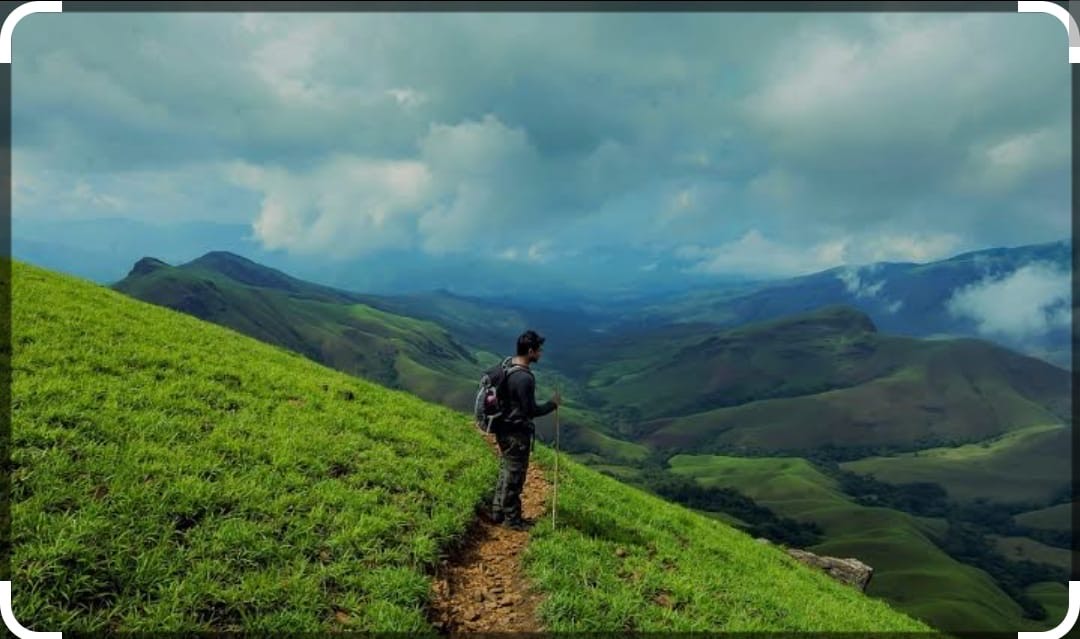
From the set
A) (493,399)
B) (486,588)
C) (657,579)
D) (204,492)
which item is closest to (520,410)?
(493,399)

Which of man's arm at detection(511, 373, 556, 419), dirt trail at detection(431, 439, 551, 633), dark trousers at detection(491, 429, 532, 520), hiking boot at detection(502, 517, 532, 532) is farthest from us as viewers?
hiking boot at detection(502, 517, 532, 532)

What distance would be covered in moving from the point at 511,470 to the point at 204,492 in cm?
645

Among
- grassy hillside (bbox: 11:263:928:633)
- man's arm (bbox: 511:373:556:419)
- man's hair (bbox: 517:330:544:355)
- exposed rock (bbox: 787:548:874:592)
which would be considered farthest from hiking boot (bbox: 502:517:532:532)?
exposed rock (bbox: 787:548:874:592)

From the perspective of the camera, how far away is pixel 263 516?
1218cm

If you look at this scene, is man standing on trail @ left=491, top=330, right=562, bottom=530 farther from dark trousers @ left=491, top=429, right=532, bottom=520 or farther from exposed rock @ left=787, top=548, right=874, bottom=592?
exposed rock @ left=787, top=548, right=874, bottom=592

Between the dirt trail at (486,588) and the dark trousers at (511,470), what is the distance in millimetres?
460

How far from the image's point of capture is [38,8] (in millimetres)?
8750

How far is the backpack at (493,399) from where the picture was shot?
14.4 meters

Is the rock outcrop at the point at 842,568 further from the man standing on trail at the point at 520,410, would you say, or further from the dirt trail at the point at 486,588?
the man standing on trail at the point at 520,410

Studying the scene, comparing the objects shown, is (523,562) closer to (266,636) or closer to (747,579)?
(266,636)

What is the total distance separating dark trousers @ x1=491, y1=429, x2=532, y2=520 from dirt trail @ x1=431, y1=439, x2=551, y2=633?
18.1 inches

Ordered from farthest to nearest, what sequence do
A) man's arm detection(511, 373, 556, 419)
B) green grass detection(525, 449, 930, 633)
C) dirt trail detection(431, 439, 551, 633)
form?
man's arm detection(511, 373, 556, 419)
green grass detection(525, 449, 930, 633)
dirt trail detection(431, 439, 551, 633)

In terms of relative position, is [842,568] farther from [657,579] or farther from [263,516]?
[263,516]

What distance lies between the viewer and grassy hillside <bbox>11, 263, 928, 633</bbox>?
10023mm
